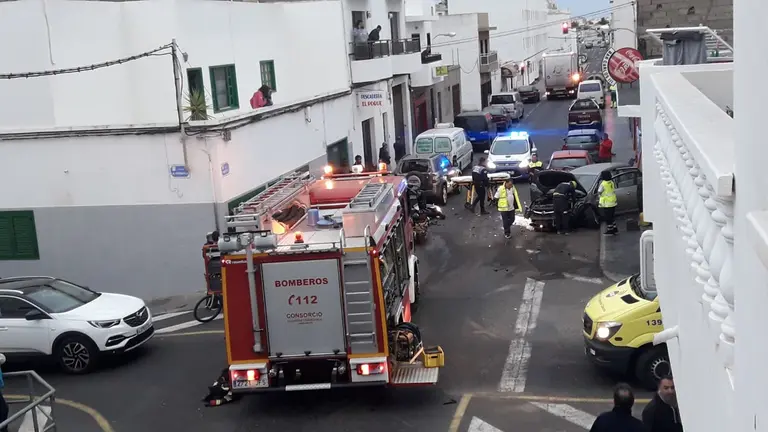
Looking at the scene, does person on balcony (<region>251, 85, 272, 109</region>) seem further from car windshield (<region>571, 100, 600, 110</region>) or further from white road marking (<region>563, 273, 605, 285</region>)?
car windshield (<region>571, 100, 600, 110</region>)

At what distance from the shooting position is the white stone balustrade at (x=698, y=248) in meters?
2.89

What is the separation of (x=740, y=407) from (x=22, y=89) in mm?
18582

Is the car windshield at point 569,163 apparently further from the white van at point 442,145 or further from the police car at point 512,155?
the white van at point 442,145

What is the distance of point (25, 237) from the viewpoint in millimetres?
19125

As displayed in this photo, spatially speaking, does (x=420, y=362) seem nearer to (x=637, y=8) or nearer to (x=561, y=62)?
(x=637, y=8)

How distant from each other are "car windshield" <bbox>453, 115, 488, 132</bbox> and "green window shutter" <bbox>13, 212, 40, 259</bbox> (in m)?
24.0

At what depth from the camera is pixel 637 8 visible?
88.6ft

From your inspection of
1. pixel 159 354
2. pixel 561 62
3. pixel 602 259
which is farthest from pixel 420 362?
pixel 561 62

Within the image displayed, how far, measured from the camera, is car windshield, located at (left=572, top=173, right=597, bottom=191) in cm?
2234

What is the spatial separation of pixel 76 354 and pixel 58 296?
1.20 metres

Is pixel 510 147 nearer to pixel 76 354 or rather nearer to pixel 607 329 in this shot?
pixel 607 329

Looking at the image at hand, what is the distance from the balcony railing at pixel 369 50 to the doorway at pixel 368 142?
256cm

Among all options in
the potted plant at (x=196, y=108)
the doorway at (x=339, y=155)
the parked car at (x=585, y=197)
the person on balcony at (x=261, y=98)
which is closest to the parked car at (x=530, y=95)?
the doorway at (x=339, y=155)

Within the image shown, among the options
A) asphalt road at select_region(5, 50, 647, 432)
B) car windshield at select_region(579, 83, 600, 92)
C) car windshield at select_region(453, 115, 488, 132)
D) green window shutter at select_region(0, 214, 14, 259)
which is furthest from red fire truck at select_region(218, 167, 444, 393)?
car windshield at select_region(579, 83, 600, 92)
